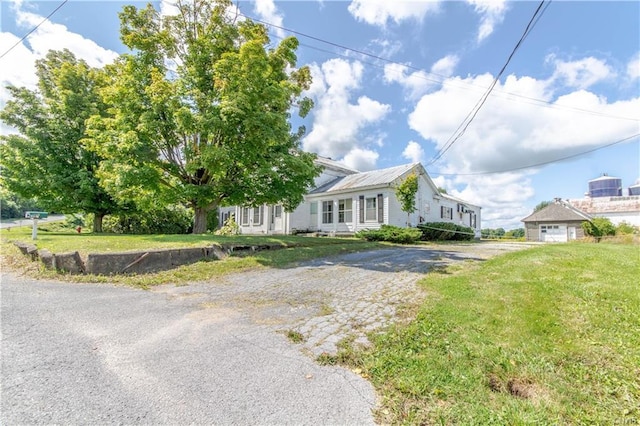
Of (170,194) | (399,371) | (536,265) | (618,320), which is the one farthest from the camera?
(170,194)

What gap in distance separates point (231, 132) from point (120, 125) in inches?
161

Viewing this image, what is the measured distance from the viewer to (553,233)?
29344 mm

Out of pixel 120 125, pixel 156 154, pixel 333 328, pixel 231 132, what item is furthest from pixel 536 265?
pixel 120 125

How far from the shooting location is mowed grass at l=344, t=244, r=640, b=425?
2184 millimetres

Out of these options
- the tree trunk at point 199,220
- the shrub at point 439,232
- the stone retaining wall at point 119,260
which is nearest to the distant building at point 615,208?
the shrub at point 439,232

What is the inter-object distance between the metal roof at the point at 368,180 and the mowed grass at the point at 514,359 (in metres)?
14.1

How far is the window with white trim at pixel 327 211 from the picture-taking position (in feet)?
70.2

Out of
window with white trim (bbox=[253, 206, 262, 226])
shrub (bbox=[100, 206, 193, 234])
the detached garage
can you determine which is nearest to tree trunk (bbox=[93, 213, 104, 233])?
shrub (bbox=[100, 206, 193, 234])

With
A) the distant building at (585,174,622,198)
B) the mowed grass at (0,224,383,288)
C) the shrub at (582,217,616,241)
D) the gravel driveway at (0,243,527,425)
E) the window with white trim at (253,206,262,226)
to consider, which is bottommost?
the gravel driveway at (0,243,527,425)

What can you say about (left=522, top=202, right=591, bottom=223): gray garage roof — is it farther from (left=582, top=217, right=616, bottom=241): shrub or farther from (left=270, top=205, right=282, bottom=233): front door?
(left=270, top=205, right=282, bottom=233): front door

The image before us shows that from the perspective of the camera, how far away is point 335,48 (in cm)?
1105

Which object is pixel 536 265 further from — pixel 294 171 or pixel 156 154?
pixel 156 154

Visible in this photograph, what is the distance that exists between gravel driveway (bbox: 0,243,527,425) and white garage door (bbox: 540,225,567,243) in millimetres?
31180

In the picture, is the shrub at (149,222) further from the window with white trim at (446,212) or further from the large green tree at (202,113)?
the window with white trim at (446,212)
